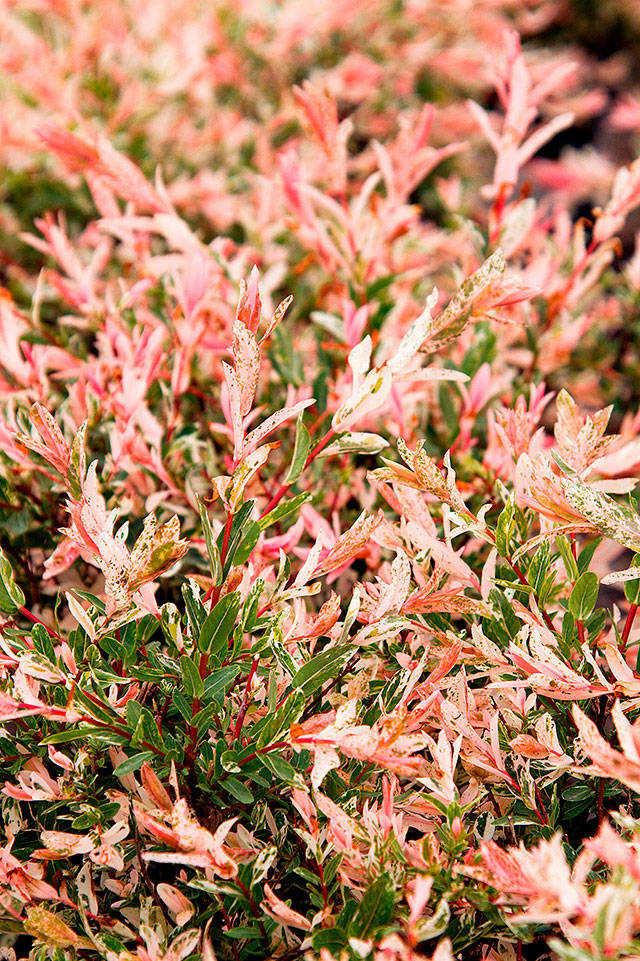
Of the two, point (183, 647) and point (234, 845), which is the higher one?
point (183, 647)

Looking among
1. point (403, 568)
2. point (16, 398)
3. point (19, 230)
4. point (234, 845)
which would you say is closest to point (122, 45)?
point (19, 230)

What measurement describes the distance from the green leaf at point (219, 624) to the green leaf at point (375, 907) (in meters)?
0.32

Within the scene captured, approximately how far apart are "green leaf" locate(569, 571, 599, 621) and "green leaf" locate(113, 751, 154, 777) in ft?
1.86

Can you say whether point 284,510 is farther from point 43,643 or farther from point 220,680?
point 43,643

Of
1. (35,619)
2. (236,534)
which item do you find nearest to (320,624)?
(236,534)

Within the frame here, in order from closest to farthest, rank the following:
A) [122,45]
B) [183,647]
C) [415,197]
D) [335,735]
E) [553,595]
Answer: [335,735]
[183,647]
[553,595]
[122,45]
[415,197]

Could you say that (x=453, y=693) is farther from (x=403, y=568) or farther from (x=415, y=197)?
(x=415, y=197)

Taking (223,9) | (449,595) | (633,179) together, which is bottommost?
(449,595)

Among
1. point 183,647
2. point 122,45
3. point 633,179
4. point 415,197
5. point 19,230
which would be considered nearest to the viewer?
point 183,647

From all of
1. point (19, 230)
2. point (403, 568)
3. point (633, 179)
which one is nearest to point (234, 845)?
point (403, 568)

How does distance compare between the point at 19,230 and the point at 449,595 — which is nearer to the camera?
the point at 449,595

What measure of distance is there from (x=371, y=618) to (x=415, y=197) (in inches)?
101

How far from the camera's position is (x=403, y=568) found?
1.04 metres

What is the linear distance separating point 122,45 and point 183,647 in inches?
91.1
